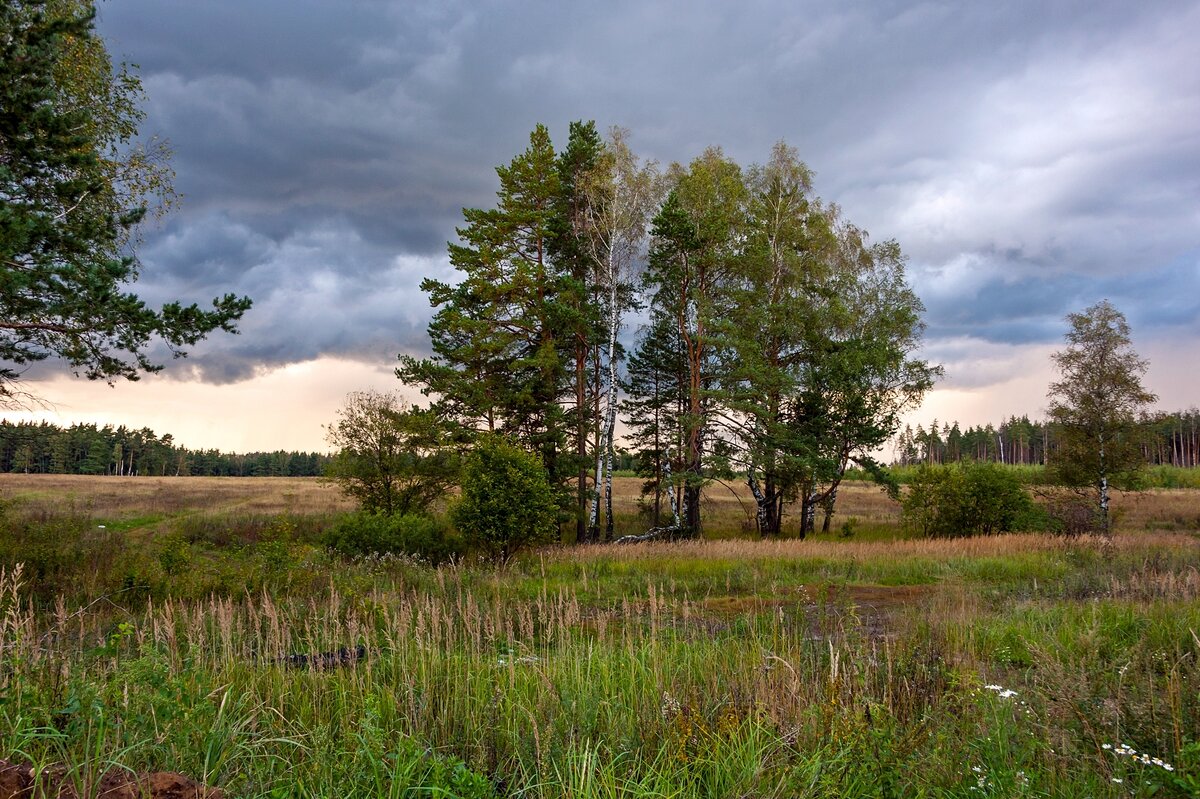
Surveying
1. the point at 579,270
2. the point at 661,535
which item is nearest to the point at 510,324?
the point at 579,270

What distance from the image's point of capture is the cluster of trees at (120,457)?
114m

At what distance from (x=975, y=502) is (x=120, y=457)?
144m

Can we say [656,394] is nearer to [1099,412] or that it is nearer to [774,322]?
[774,322]

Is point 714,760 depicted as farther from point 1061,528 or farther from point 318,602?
point 1061,528

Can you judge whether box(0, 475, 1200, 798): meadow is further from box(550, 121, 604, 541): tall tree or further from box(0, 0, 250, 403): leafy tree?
box(550, 121, 604, 541): tall tree

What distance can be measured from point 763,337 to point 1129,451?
1557 centimetres

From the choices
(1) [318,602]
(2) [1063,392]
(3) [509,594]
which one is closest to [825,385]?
(2) [1063,392]

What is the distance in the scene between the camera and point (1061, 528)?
25641mm

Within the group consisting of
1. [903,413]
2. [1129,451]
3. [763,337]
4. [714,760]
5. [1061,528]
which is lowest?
[1061,528]

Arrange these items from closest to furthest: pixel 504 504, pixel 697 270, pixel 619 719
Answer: pixel 619 719 < pixel 504 504 < pixel 697 270

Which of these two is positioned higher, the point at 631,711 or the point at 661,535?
the point at 631,711

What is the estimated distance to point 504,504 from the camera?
18.9 metres

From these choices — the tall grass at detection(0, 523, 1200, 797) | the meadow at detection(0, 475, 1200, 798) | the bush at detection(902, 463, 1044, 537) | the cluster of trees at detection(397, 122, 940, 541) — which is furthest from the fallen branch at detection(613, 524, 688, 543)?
the tall grass at detection(0, 523, 1200, 797)

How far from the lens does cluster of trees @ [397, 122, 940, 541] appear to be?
23.6 m
